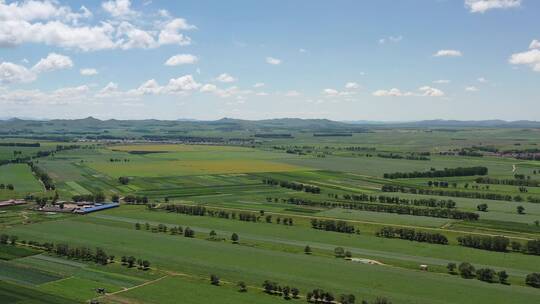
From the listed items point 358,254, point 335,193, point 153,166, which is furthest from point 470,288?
point 153,166

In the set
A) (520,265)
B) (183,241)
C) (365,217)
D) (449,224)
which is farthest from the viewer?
(365,217)

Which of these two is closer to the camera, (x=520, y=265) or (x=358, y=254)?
(x=520, y=265)

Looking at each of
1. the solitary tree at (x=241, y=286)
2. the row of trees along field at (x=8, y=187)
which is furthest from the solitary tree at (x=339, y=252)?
the row of trees along field at (x=8, y=187)

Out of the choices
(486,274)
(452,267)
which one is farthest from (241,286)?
(486,274)

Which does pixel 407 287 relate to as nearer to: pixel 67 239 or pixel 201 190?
pixel 67 239

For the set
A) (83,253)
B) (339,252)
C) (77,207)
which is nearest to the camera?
(83,253)

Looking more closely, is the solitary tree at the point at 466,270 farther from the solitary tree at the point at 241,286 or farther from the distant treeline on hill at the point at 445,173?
the distant treeline on hill at the point at 445,173

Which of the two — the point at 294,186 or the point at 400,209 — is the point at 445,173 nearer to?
the point at 294,186
